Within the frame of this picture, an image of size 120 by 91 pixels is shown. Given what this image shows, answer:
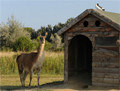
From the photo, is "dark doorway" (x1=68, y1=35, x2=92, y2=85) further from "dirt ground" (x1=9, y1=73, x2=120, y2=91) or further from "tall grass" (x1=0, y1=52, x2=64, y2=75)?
"tall grass" (x1=0, y1=52, x2=64, y2=75)

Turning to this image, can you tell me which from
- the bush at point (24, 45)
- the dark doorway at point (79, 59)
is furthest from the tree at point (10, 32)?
the dark doorway at point (79, 59)

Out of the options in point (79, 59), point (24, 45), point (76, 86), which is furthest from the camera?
point (24, 45)

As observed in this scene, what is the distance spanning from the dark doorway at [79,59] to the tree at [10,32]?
26.6m

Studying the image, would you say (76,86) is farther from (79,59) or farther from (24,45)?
(24,45)

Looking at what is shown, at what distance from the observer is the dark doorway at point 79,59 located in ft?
43.5

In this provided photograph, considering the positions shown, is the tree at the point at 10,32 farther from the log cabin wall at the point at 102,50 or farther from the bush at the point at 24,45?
the log cabin wall at the point at 102,50

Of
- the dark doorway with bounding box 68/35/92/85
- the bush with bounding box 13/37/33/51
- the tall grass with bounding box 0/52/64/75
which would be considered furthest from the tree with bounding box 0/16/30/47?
the dark doorway with bounding box 68/35/92/85

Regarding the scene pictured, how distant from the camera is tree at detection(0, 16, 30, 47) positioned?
132 feet

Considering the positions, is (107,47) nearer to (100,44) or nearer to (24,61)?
(100,44)

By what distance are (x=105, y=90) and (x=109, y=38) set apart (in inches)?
93.2

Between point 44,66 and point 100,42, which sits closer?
point 100,42

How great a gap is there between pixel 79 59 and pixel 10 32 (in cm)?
2994

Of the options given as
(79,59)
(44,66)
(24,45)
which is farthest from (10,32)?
(79,59)

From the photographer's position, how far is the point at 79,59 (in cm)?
1414
